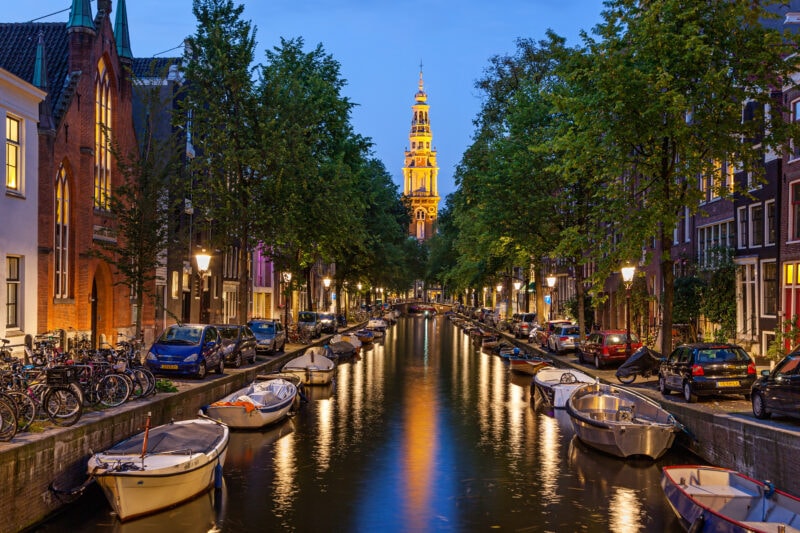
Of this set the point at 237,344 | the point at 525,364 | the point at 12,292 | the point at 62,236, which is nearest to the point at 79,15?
the point at 62,236

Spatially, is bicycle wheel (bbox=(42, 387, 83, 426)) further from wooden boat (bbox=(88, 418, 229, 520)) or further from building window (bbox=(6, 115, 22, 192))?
building window (bbox=(6, 115, 22, 192))

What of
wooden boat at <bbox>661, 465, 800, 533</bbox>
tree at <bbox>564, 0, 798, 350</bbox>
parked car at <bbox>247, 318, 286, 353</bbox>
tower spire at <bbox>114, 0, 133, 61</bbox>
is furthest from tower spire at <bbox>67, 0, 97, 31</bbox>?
wooden boat at <bbox>661, 465, 800, 533</bbox>

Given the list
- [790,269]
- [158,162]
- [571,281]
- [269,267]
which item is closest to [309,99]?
[158,162]

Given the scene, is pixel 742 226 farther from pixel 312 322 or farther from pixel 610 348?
pixel 312 322

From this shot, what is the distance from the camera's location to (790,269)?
37156 mm

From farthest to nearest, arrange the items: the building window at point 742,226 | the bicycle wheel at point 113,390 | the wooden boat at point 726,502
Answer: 1. the building window at point 742,226
2. the bicycle wheel at point 113,390
3. the wooden boat at point 726,502

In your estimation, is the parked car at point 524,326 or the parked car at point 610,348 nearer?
the parked car at point 610,348

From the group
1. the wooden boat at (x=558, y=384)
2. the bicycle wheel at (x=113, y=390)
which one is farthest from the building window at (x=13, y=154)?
the wooden boat at (x=558, y=384)

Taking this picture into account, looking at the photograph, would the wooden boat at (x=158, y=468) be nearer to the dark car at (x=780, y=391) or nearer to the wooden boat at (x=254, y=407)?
the wooden boat at (x=254, y=407)

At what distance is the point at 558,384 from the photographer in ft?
113

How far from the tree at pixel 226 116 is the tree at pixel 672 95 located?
1854 centimetres

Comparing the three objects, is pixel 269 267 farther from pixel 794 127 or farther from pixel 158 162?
pixel 794 127

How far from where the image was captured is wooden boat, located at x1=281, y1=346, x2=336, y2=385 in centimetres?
3991

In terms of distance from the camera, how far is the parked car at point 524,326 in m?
70.9
